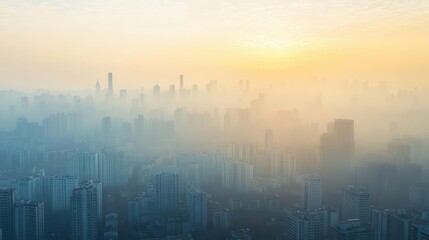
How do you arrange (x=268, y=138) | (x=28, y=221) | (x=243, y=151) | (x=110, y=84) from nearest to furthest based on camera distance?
(x=28, y=221) → (x=243, y=151) → (x=268, y=138) → (x=110, y=84)

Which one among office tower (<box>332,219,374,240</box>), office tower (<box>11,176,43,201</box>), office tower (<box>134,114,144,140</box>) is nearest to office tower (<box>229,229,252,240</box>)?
office tower (<box>332,219,374,240</box>)

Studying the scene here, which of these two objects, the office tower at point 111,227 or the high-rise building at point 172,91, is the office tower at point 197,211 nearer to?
the office tower at point 111,227

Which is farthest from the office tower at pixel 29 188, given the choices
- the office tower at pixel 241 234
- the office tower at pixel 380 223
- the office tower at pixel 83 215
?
the office tower at pixel 380 223

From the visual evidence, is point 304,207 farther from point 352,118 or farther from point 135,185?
point 135,185

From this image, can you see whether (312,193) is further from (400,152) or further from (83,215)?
(83,215)

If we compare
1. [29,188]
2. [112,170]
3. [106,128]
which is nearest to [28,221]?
[29,188]

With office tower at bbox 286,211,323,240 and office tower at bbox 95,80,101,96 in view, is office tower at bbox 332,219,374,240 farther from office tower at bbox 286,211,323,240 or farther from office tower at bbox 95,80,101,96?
office tower at bbox 95,80,101,96

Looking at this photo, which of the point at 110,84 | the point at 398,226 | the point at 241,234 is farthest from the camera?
the point at 110,84
